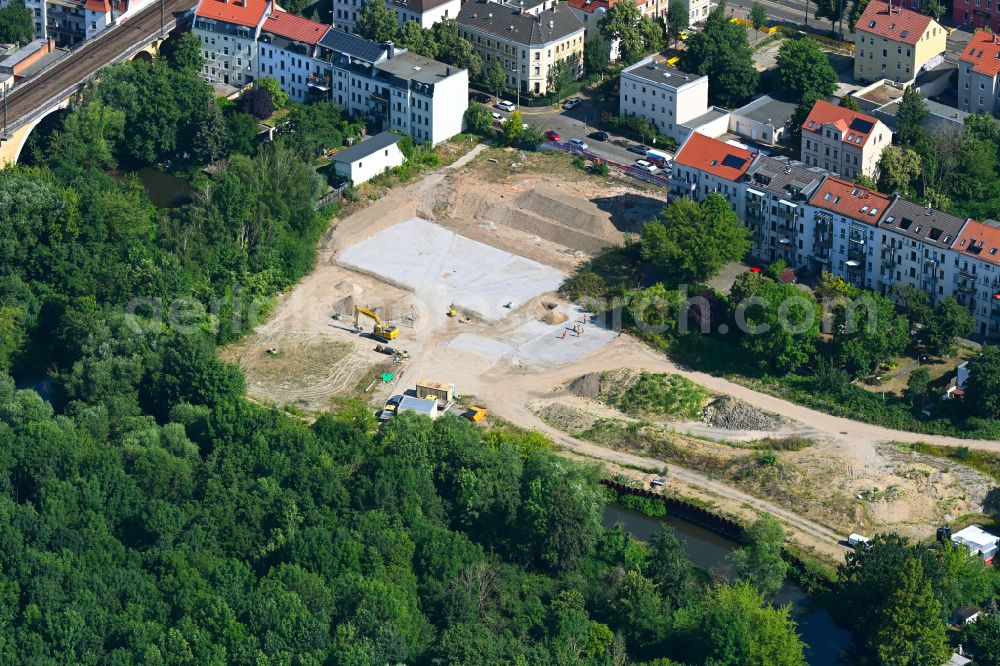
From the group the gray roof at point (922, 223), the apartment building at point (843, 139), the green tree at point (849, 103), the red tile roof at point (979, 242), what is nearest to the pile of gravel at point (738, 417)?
the gray roof at point (922, 223)

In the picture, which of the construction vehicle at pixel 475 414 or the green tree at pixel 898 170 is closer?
the construction vehicle at pixel 475 414

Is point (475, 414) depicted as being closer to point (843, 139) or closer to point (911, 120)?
point (843, 139)

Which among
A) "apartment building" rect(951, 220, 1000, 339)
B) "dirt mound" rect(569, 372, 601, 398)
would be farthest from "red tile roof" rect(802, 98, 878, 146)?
"dirt mound" rect(569, 372, 601, 398)

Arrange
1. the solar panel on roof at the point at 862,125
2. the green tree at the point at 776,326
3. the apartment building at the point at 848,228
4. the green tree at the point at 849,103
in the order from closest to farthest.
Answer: the green tree at the point at 776,326 → the apartment building at the point at 848,228 → the solar panel on roof at the point at 862,125 → the green tree at the point at 849,103

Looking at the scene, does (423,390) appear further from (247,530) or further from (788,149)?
(788,149)

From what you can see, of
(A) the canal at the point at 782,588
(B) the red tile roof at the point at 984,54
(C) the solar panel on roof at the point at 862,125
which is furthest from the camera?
(B) the red tile roof at the point at 984,54

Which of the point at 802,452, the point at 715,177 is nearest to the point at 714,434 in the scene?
the point at 802,452

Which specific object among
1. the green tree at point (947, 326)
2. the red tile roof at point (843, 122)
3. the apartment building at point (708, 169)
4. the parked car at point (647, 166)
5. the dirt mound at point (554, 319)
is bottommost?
the dirt mound at point (554, 319)

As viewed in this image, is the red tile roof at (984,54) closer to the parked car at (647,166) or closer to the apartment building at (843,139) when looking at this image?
the apartment building at (843,139)
